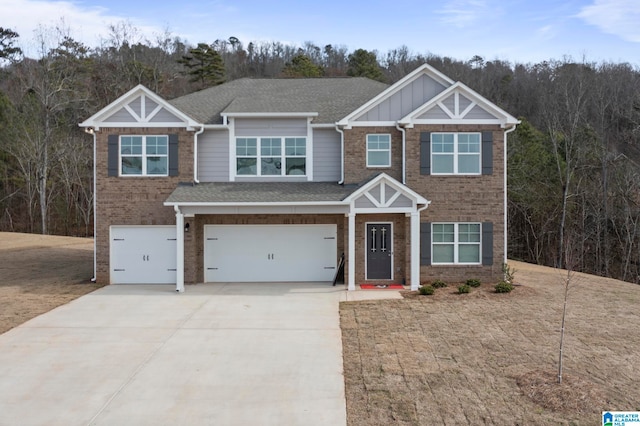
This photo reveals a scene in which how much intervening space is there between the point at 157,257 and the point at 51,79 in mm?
27117

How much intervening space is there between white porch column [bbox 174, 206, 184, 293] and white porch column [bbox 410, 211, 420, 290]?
22.7 ft

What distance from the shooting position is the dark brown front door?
16.2m

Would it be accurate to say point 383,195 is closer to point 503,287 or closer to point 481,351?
point 503,287

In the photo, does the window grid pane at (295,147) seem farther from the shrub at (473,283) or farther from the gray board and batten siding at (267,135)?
the shrub at (473,283)

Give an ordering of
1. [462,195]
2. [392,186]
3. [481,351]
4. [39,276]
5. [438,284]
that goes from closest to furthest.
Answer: [481,351] < [392,186] < [438,284] < [462,195] < [39,276]

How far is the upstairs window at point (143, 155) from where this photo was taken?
54.4ft

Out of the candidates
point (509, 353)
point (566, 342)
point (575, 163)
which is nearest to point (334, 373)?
point (509, 353)

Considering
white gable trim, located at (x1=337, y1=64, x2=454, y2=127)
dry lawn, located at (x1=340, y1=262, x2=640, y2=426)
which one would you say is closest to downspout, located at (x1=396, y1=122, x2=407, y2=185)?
white gable trim, located at (x1=337, y1=64, x2=454, y2=127)

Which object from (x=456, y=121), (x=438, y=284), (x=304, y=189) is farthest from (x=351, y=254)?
(x=456, y=121)

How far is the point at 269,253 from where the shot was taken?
17.0m

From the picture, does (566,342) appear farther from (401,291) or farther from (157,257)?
(157,257)

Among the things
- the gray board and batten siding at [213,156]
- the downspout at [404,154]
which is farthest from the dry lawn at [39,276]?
the downspout at [404,154]

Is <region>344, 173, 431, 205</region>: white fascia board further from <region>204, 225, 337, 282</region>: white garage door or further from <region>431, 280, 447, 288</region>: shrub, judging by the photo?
<region>431, 280, 447, 288</region>: shrub

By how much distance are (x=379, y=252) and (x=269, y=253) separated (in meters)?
3.64
